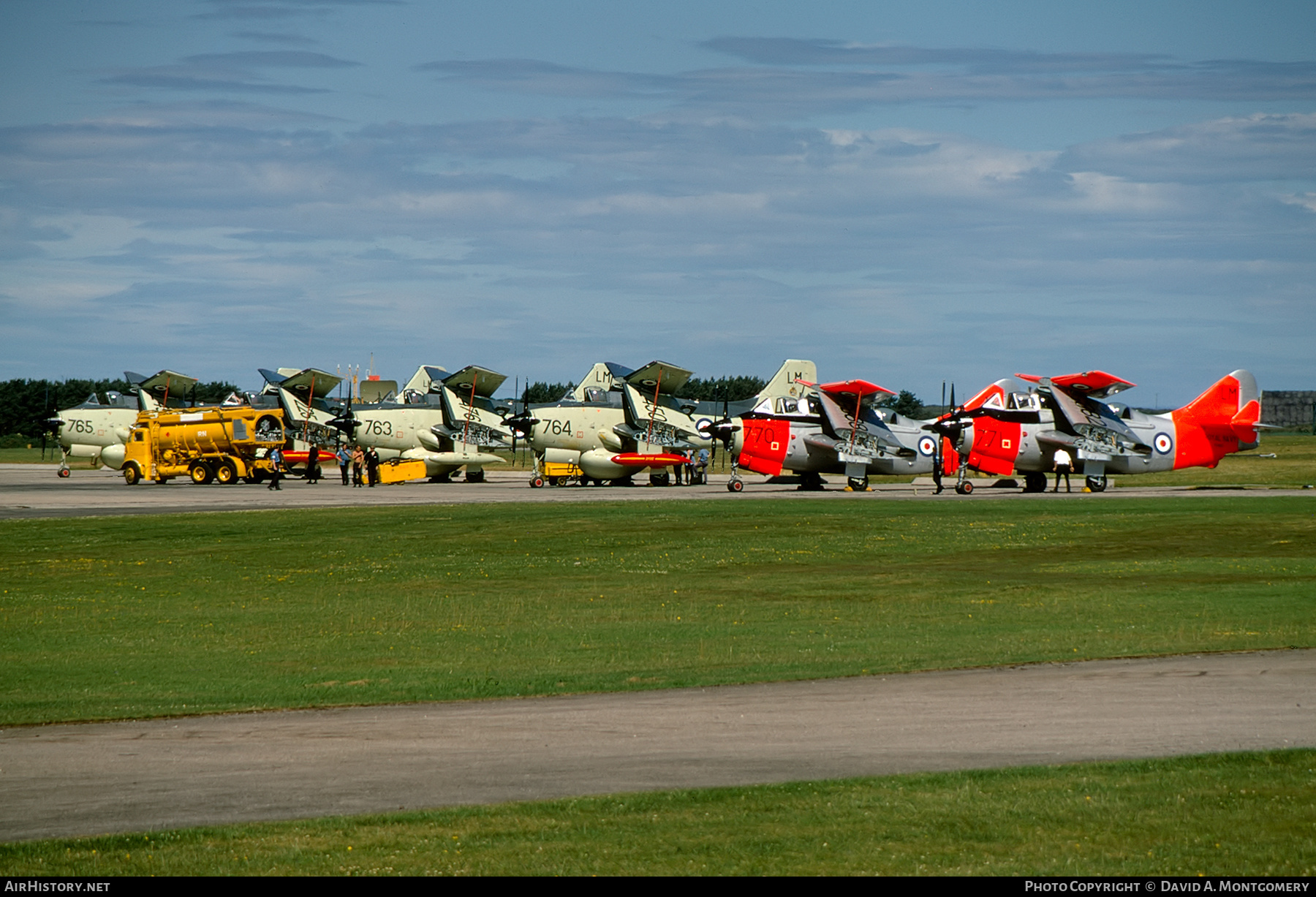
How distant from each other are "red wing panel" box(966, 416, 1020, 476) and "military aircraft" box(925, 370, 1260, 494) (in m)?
0.03

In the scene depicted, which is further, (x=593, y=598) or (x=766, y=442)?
(x=766, y=442)

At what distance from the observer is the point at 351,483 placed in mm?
61719

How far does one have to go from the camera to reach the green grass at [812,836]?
6570mm

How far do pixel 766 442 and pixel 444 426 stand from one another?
19.3 metres

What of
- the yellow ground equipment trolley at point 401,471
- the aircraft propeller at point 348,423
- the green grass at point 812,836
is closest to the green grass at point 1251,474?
the yellow ground equipment trolley at point 401,471

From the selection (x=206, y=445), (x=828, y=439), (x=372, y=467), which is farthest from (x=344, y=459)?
(x=828, y=439)

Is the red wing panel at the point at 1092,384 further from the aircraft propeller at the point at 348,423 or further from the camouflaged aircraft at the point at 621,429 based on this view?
the aircraft propeller at the point at 348,423

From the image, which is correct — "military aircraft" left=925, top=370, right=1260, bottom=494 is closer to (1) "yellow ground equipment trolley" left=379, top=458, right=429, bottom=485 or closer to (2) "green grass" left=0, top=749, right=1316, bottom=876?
(1) "yellow ground equipment trolley" left=379, top=458, right=429, bottom=485

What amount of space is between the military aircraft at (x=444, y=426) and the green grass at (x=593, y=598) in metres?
26.5

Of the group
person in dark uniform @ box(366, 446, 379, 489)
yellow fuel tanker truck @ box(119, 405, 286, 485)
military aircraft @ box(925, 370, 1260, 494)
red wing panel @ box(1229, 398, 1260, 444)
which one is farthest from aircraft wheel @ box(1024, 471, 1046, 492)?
yellow fuel tanker truck @ box(119, 405, 286, 485)

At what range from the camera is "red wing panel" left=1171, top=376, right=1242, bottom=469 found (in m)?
49.2

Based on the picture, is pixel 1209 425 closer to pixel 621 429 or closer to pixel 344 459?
pixel 621 429

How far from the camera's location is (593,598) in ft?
63.1

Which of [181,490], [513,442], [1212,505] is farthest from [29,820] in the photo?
[513,442]
